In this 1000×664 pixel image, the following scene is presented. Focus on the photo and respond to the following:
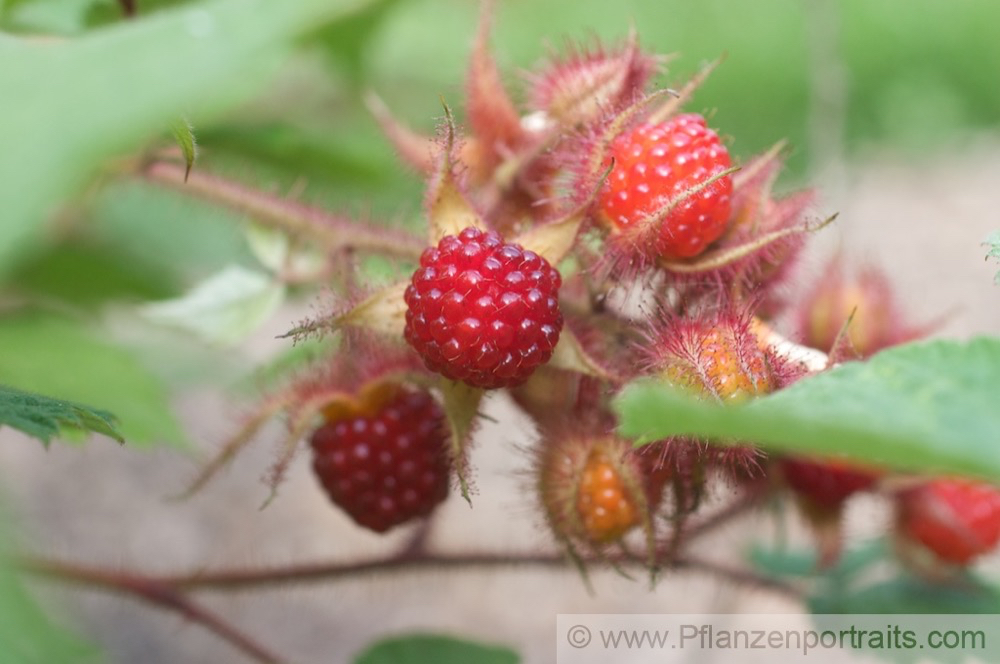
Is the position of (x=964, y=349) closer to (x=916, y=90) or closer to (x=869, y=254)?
(x=869, y=254)

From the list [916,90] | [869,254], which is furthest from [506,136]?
[916,90]

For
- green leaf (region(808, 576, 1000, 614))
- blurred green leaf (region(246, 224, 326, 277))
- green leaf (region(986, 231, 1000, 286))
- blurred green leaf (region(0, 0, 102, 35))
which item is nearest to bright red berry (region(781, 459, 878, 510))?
green leaf (region(808, 576, 1000, 614))

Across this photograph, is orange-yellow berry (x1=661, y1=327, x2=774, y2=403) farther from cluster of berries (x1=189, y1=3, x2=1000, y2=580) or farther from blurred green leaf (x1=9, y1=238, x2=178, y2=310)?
blurred green leaf (x1=9, y1=238, x2=178, y2=310)

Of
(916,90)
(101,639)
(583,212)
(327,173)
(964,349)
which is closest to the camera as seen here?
(964,349)

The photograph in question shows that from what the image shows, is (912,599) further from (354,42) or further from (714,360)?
(354,42)

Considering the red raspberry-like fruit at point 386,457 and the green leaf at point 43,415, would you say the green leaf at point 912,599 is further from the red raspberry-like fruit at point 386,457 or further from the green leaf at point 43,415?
the green leaf at point 43,415
